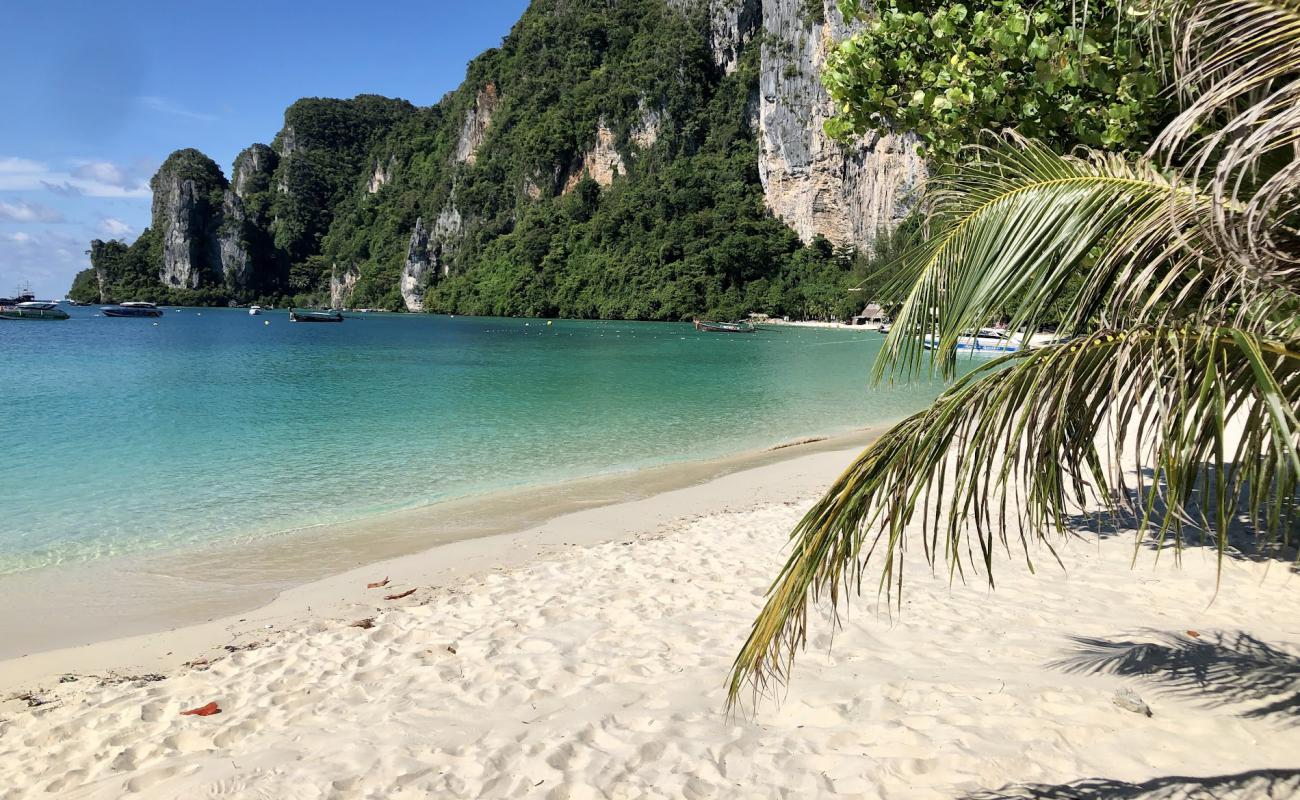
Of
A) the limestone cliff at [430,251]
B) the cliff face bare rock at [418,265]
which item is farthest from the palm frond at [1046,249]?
the cliff face bare rock at [418,265]

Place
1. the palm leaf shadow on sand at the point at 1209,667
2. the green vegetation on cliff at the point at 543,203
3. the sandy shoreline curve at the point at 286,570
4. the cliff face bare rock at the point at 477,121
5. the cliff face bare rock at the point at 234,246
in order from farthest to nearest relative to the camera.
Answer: the cliff face bare rock at the point at 234,246
the cliff face bare rock at the point at 477,121
the green vegetation on cliff at the point at 543,203
the sandy shoreline curve at the point at 286,570
the palm leaf shadow on sand at the point at 1209,667

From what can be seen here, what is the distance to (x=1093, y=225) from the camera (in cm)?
222

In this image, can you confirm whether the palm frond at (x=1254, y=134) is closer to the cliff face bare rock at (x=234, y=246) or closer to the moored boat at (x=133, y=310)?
the moored boat at (x=133, y=310)

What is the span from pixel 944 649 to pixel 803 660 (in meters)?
0.78

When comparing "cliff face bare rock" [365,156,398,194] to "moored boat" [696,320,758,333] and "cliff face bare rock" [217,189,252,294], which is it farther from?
"moored boat" [696,320,758,333]

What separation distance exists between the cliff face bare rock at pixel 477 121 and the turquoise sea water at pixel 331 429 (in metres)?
107

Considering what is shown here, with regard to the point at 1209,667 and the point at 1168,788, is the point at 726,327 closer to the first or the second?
the point at 1209,667

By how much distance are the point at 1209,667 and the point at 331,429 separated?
14.5 meters

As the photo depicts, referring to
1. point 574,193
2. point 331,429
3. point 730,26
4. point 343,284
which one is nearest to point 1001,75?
point 331,429

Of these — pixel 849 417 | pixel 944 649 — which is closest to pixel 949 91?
pixel 944 649

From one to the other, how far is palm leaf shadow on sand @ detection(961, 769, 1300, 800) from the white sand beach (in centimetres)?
1

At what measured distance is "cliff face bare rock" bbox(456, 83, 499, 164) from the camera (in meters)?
133

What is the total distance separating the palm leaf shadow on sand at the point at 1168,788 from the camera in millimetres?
2693

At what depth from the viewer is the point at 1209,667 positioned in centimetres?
375
